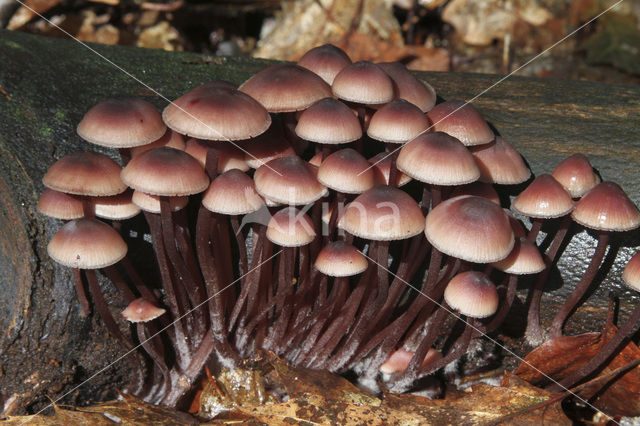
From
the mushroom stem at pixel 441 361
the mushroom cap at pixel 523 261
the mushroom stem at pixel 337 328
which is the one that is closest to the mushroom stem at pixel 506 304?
the mushroom stem at pixel 441 361

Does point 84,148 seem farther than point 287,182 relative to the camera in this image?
Yes

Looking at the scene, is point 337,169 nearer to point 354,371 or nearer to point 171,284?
point 171,284

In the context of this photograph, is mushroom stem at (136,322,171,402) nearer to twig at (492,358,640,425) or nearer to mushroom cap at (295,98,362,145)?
mushroom cap at (295,98,362,145)

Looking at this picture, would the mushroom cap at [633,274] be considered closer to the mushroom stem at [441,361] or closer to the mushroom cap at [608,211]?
the mushroom cap at [608,211]

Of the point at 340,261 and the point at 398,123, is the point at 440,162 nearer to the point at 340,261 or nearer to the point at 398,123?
the point at 398,123

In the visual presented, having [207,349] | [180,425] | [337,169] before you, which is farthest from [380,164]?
[180,425]

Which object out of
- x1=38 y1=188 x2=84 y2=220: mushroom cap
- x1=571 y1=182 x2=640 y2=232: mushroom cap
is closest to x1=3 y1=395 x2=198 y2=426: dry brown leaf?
x1=38 y1=188 x2=84 y2=220: mushroom cap

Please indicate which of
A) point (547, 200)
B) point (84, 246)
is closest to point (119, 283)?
point (84, 246)
